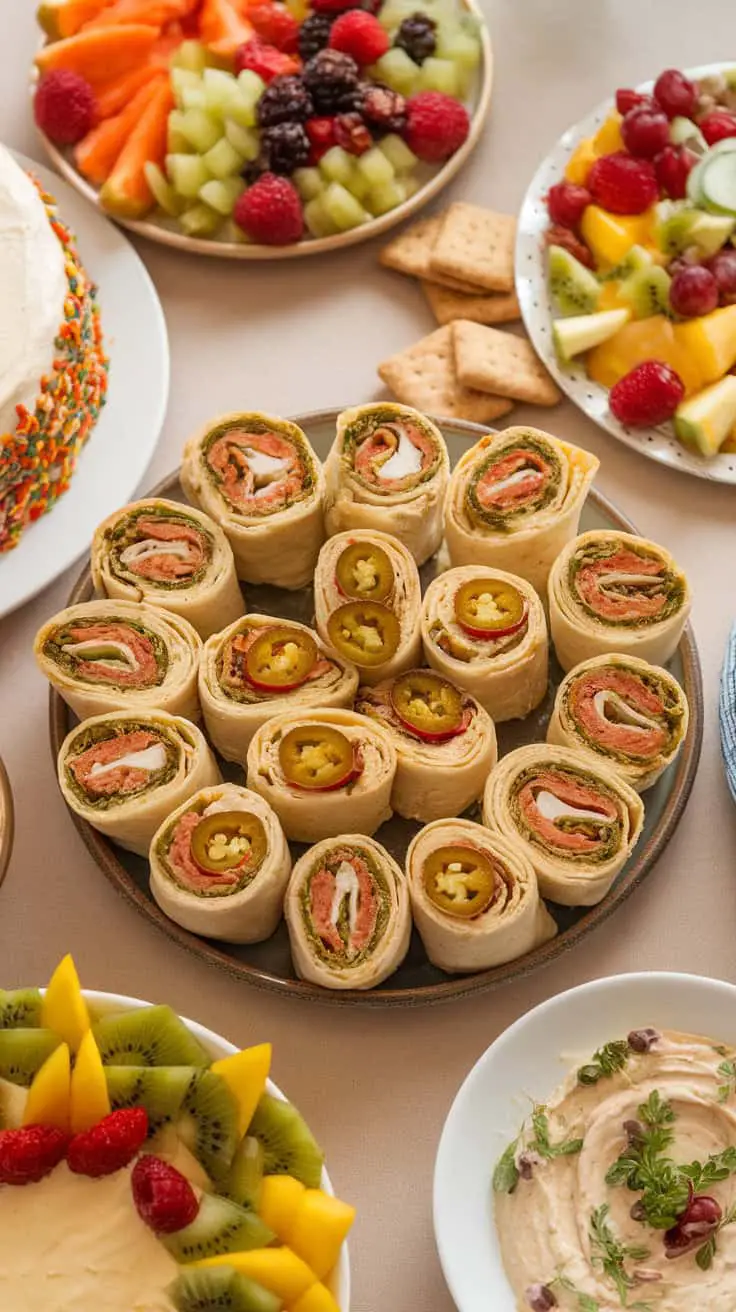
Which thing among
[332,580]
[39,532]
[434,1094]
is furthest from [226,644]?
[434,1094]

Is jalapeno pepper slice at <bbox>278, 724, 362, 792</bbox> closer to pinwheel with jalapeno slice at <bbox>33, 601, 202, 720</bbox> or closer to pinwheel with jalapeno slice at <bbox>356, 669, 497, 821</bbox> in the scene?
pinwheel with jalapeno slice at <bbox>356, 669, 497, 821</bbox>

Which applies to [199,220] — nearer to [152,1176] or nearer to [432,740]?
[432,740]

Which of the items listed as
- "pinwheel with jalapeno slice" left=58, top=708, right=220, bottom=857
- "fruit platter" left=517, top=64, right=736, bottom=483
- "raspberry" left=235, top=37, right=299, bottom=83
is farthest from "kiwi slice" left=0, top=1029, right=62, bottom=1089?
"raspberry" left=235, top=37, right=299, bottom=83

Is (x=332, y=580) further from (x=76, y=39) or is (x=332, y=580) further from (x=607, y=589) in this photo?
(x=76, y=39)

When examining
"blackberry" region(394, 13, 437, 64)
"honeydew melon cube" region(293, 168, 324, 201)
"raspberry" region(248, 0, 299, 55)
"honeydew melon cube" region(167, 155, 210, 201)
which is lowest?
"honeydew melon cube" region(293, 168, 324, 201)

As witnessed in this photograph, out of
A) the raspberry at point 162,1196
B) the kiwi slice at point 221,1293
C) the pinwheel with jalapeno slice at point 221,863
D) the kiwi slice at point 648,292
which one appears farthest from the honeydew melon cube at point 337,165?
the kiwi slice at point 221,1293

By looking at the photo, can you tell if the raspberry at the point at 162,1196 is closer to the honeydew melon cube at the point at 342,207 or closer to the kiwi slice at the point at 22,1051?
the kiwi slice at the point at 22,1051
